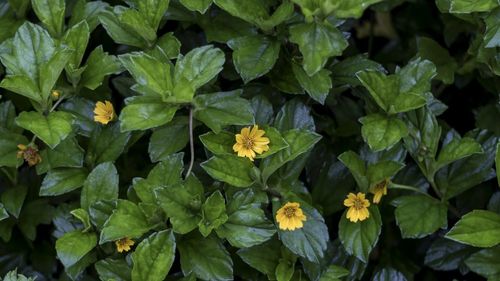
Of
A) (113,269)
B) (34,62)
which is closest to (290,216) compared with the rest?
(113,269)

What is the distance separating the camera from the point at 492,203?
1711mm

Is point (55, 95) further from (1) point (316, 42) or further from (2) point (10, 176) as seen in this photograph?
(1) point (316, 42)

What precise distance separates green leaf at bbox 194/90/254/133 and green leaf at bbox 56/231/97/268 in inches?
12.0

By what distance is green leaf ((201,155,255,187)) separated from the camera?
4.90 feet

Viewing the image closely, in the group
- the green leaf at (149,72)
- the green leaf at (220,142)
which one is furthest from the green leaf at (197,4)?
the green leaf at (220,142)

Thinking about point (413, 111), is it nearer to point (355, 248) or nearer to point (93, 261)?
point (355, 248)

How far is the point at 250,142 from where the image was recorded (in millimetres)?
1531

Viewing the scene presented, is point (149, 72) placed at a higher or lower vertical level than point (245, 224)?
higher

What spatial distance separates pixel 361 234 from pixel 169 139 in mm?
413

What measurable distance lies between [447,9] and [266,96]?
0.41 metres

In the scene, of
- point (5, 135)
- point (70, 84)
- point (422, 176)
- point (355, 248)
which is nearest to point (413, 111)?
point (422, 176)

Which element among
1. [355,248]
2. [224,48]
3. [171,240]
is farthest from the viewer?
[224,48]

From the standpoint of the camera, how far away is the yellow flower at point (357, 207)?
1591 millimetres

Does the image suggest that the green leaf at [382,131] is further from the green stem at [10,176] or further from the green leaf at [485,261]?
the green stem at [10,176]
